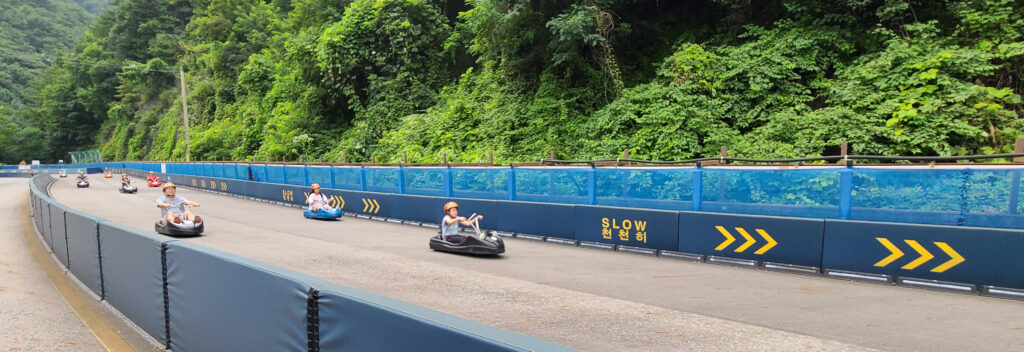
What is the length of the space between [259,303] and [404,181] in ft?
50.5

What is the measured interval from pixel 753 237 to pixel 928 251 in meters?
2.63

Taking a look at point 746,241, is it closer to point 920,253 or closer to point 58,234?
point 920,253

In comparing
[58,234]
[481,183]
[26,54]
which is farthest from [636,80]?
[26,54]

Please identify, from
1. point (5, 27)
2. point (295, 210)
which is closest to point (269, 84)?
point (295, 210)

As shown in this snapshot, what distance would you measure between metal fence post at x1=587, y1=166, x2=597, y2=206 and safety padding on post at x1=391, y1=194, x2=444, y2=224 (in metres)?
5.15

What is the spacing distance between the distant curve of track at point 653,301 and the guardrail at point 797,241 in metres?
0.40

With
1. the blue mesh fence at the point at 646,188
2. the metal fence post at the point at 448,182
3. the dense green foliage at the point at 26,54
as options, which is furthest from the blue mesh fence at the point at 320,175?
the dense green foliage at the point at 26,54

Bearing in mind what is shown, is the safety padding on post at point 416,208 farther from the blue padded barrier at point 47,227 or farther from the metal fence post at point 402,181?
the blue padded barrier at point 47,227

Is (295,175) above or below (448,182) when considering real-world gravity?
below

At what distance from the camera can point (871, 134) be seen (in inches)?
598

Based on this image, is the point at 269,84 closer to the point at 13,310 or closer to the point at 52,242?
the point at 52,242

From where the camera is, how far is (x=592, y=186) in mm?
13422

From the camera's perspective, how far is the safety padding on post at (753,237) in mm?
9461

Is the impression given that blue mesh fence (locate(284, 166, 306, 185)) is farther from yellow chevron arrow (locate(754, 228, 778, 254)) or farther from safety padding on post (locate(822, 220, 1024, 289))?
safety padding on post (locate(822, 220, 1024, 289))
